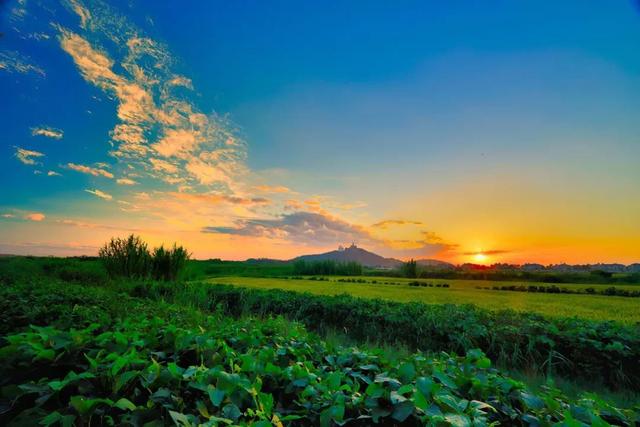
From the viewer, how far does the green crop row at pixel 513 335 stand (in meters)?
4.52

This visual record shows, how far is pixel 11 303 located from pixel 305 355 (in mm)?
4695

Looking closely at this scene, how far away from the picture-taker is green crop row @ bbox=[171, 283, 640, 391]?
14.8 feet

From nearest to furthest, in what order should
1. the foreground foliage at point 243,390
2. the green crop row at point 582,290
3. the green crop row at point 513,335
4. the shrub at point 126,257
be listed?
the foreground foliage at point 243,390 < the green crop row at point 513,335 < the green crop row at point 582,290 < the shrub at point 126,257

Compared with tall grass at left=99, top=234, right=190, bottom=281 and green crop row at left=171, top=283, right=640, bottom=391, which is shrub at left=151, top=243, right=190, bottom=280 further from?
green crop row at left=171, top=283, right=640, bottom=391

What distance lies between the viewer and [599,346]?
14.7ft

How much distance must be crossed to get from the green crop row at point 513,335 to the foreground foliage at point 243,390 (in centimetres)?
283

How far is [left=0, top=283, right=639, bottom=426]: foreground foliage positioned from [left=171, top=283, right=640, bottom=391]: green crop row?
9.29 feet

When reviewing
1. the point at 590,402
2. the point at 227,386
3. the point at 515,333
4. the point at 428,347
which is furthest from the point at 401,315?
the point at 227,386

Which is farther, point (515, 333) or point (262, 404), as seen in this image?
point (515, 333)

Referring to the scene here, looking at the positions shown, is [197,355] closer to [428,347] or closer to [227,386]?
[227,386]

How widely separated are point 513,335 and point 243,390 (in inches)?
173

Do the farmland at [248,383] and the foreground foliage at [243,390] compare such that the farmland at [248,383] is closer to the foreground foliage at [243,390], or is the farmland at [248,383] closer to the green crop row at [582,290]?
the foreground foliage at [243,390]

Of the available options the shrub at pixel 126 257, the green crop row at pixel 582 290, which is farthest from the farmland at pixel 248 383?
the shrub at pixel 126 257

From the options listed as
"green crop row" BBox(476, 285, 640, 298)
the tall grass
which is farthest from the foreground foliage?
the tall grass
